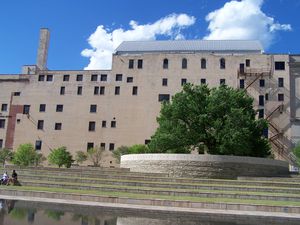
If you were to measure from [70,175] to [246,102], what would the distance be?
19876mm

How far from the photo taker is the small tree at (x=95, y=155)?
59.4m

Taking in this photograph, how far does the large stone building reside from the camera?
58.9 m

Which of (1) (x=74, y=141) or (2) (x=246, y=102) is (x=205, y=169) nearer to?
(2) (x=246, y=102)

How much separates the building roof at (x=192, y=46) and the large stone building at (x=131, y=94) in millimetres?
189

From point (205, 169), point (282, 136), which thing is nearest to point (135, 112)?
point (282, 136)

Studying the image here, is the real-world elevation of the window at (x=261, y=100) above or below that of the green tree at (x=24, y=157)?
above

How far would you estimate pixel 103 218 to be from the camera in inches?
557

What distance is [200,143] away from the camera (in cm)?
3956

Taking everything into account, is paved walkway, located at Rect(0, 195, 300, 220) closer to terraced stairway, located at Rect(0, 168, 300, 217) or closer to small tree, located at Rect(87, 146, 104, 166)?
terraced stairway, located at Rect(0, 168, 300, 217)

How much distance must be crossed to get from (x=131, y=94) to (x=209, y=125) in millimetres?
26327

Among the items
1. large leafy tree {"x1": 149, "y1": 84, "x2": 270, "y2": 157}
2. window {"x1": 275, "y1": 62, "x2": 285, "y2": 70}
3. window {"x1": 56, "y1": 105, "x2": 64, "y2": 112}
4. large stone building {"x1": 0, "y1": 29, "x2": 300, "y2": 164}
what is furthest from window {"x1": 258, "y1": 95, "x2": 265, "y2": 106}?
window {"x1": 56, "y1": 105, "x2": 64, "y2": 112}

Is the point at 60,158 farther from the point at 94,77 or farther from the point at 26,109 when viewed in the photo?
the point at 26,109

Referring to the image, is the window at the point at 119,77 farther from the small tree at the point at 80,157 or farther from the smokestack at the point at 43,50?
the smokestack at the point at 43,50

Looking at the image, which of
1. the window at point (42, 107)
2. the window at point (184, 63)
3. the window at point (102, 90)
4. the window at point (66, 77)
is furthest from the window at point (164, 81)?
the window at point (42, 107)
